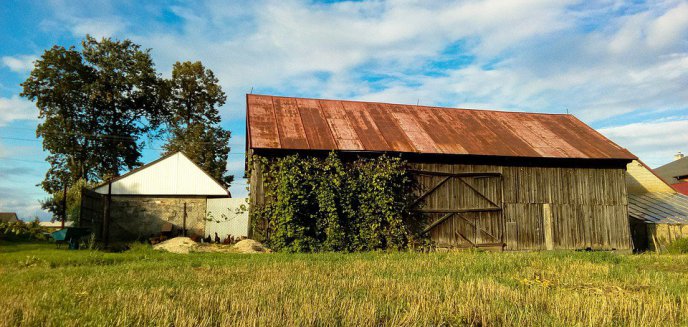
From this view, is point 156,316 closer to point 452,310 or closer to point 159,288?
point 159,288

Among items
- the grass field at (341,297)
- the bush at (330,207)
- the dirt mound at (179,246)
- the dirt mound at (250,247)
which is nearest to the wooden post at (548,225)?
the bush at (330,207)

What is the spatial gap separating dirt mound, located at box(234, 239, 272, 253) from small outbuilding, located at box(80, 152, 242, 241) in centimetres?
734

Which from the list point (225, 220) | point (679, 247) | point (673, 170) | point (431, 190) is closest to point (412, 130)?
point (431, 190)

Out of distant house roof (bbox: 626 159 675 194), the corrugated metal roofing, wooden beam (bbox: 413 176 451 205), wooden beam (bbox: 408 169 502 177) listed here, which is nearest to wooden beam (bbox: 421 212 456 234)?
wooden beam (bbox: 413 176 451 205)

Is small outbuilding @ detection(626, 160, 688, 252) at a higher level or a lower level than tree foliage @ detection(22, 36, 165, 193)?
lower

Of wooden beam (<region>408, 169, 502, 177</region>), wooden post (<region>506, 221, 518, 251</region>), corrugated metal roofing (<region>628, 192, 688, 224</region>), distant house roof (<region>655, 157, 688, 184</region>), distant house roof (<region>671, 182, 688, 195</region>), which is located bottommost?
wooden post (<region>506, 221, 518, 251</region>)

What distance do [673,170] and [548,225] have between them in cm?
4119

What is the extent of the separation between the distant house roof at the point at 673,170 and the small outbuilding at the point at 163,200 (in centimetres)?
4636

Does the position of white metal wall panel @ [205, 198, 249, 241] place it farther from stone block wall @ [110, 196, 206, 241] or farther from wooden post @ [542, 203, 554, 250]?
wooden post @ [542, 203, 554, 250]

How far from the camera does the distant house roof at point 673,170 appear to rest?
4681 centimetres

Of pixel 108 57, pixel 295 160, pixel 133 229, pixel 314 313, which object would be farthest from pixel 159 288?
pixel 108 57

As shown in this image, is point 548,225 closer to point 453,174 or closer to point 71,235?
point 453,174

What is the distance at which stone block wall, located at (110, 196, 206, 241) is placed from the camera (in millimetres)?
21672

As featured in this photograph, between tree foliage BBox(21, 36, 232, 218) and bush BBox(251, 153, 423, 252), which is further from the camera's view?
tree foliage BBox(21, 36, 232, 218)
